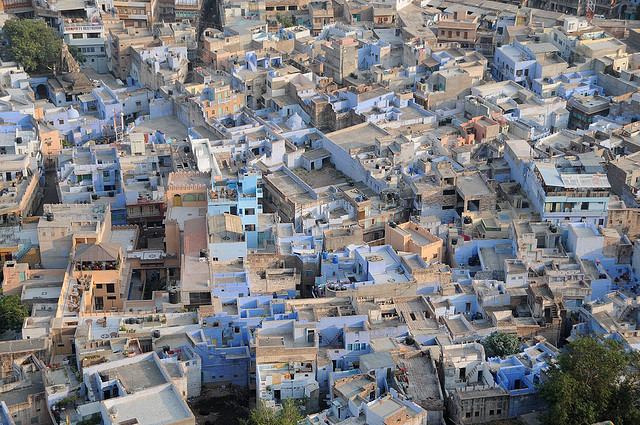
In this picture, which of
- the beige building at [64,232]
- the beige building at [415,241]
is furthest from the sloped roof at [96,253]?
the beige building at [415,241]

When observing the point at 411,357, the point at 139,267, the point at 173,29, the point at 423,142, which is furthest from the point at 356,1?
the point at 411,357

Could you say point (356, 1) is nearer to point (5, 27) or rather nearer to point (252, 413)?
point (5, 27)

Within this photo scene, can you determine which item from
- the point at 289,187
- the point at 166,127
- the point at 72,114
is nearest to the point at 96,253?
the point at 289,187

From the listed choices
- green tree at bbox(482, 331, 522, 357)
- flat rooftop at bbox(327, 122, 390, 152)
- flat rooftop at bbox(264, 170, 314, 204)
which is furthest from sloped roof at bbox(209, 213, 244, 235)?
green tree at bbox(482, 331, 522, 357)

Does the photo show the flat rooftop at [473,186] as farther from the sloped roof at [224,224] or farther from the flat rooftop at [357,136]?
the sloped roof at [224,224]

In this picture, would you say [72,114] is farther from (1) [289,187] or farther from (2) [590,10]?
(2) [590,10]

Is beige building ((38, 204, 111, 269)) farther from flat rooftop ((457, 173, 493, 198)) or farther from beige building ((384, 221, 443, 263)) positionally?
flat rooftop ((457, 173, 493, 198))
